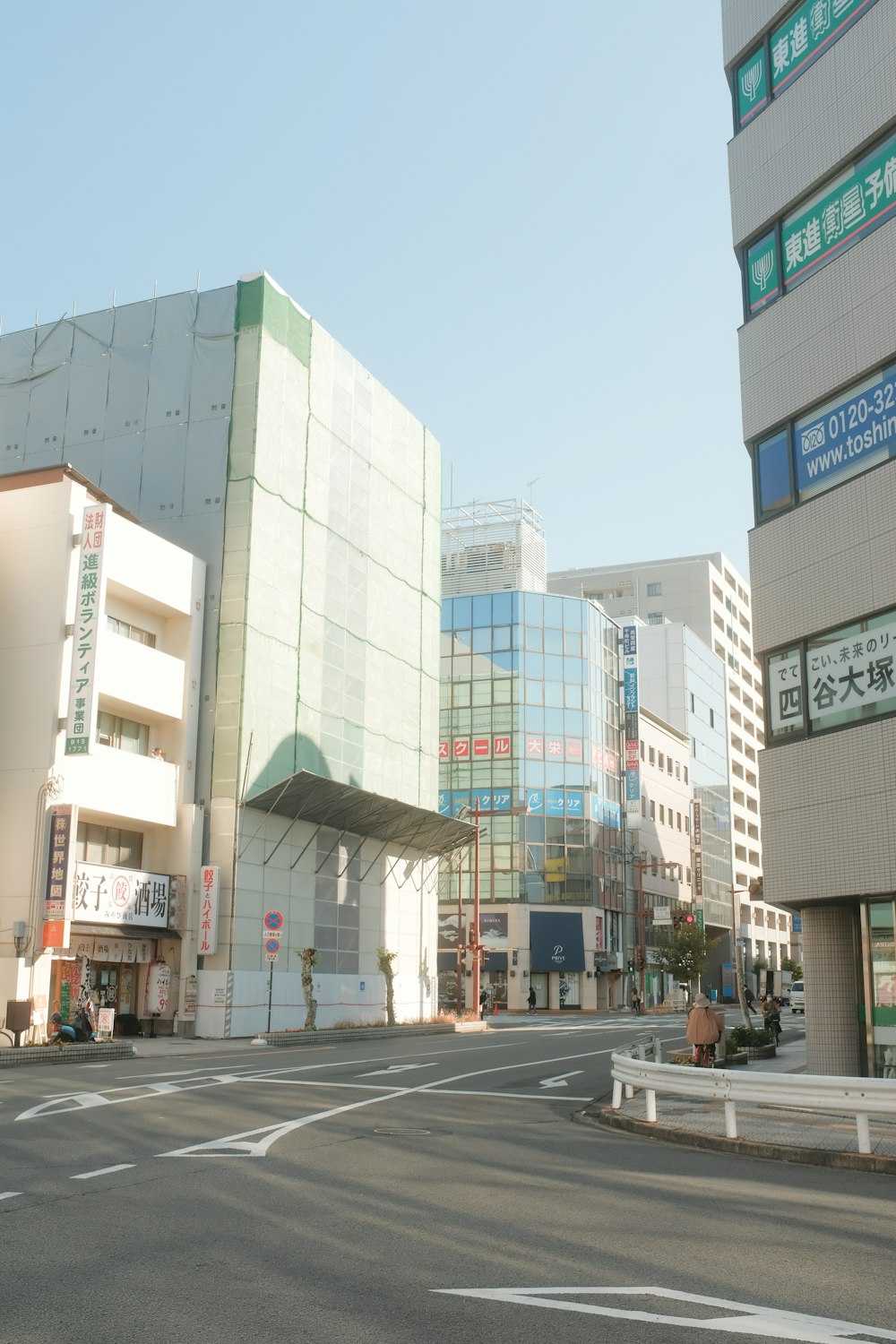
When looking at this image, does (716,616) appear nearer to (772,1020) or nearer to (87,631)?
(772,1020)

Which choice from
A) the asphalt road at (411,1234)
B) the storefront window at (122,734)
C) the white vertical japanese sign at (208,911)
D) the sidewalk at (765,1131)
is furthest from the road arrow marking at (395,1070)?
the storefront window at (122,734)

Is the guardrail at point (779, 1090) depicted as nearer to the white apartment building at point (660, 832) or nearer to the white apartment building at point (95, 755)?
the white apartment building at point (95, 755)

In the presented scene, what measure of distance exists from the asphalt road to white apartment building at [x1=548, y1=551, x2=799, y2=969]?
4224 inches

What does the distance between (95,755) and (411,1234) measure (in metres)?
28.6

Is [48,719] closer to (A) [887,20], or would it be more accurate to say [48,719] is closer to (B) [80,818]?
(B) [80,818]

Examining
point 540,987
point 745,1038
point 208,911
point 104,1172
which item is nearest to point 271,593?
point 208,911

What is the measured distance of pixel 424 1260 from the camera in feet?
23.5

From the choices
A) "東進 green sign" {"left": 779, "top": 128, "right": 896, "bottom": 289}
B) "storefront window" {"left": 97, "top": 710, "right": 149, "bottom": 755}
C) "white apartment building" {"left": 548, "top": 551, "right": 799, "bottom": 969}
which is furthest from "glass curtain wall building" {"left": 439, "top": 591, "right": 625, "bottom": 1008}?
"東進 green sign" {"left": 779, "top": 128, "right": 896, "bottom": 289}

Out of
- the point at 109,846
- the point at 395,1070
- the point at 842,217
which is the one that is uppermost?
the point at 842,217

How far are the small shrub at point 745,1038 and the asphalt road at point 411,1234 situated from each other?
15233mm

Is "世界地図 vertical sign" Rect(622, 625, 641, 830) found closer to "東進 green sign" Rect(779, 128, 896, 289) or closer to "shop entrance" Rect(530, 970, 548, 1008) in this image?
"shop entrance" Rect(530, 970, 548, 1008)

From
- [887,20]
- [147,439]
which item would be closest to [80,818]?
[147,439]

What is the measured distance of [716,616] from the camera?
124688 mm

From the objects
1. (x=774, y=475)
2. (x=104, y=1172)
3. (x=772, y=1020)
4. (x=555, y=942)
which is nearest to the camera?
(x=104, y=1172)
